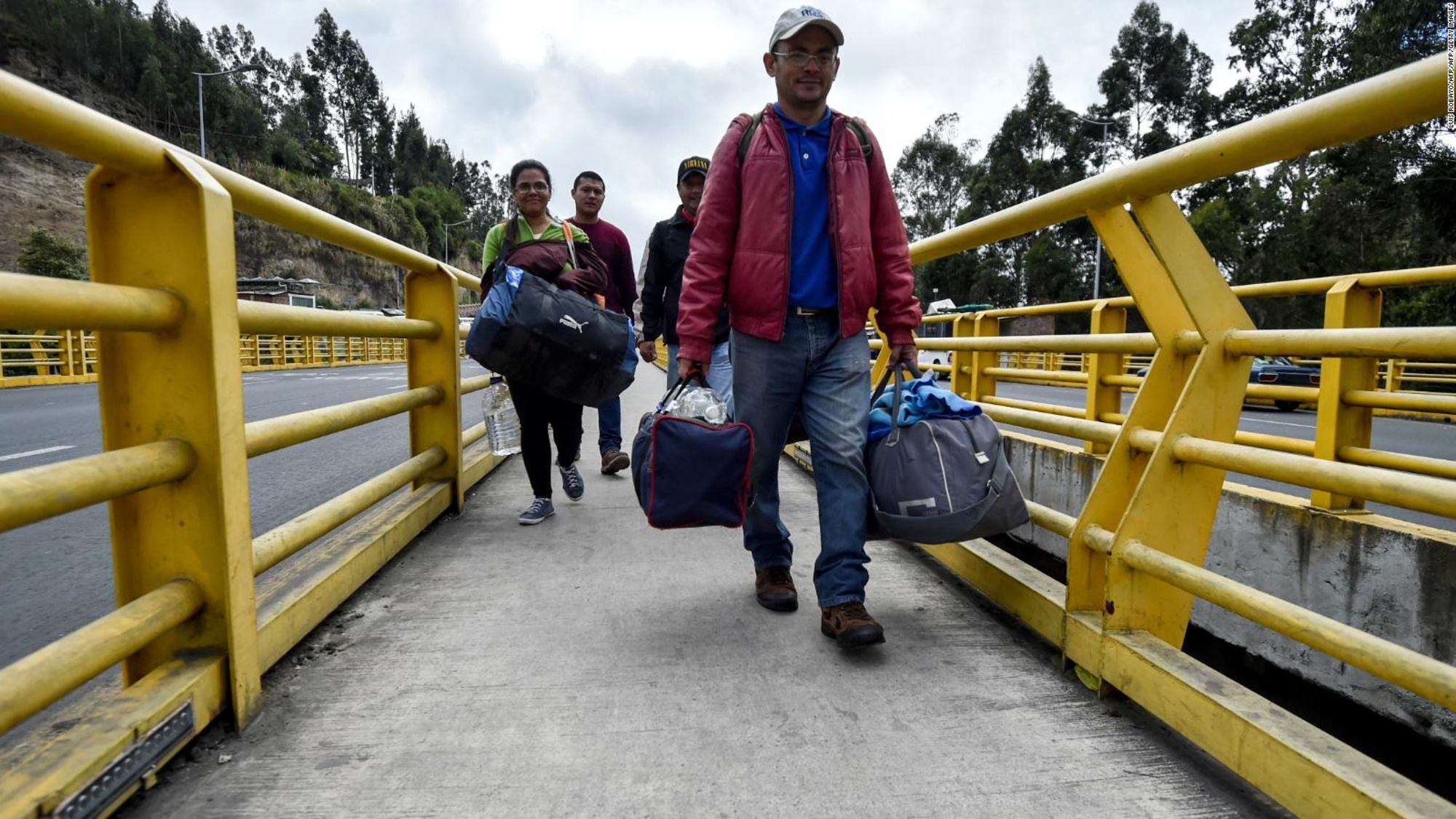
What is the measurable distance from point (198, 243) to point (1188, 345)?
94.8 inches

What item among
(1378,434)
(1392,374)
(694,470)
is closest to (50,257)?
(694,470)

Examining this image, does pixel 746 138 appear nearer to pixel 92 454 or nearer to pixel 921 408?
pixel 921 408

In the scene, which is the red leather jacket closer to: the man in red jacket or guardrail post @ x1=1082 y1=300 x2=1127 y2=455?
the man in red jacket

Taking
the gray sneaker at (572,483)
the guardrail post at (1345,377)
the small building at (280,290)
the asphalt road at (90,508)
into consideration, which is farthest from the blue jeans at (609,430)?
the small building at (280,290)

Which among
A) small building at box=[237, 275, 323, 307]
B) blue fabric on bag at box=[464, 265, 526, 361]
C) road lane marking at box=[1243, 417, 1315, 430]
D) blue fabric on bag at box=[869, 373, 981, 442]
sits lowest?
road lane marking at box=[1243, 417, 1315, 430]

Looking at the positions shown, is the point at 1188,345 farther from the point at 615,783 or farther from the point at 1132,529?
the point at 615,783

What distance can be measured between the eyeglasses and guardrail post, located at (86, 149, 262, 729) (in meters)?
1.61

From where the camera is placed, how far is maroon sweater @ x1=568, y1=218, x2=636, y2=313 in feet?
16.8

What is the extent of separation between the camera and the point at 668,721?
6.35 ft

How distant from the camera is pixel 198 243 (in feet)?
5.59

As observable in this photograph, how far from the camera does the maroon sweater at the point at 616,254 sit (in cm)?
511

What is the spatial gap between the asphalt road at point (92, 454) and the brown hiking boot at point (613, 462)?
5.41 feet

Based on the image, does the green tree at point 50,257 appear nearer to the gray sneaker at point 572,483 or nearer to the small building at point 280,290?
the small building at point 280,290

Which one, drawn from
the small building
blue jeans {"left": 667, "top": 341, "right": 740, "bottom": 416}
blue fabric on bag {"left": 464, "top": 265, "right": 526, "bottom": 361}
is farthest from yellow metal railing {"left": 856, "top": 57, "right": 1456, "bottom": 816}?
the small building
